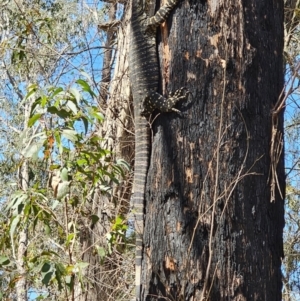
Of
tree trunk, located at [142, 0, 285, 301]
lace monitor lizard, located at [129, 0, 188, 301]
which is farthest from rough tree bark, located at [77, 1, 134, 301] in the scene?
tree trunk, located at [142, 0, 285, 301]

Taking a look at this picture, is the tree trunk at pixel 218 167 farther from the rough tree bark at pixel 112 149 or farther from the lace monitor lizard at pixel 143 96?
the rough tree bark at pixel 112 149

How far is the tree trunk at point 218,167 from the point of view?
2631mm

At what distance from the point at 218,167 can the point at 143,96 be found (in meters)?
0.75

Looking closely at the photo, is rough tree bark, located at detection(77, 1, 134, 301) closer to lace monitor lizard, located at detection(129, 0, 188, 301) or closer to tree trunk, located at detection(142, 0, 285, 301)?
lace monitor lizard, located at detection(129, 0, 188, 301)

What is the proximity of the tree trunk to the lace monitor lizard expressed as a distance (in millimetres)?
86

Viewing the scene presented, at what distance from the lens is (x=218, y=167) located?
269cm

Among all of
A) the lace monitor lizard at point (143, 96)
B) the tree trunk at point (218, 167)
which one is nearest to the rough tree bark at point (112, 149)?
the lace monitor lizard at point (143, 96)

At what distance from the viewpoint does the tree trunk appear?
263cm

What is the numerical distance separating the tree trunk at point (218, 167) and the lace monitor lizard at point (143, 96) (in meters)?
0.09

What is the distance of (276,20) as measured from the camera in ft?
9.82

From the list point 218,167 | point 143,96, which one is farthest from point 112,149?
point 218,167

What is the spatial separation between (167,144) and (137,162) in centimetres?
35

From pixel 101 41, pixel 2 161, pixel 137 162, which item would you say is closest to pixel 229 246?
pixel 137 162

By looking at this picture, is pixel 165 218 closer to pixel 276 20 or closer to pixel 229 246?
pixel 229 246
